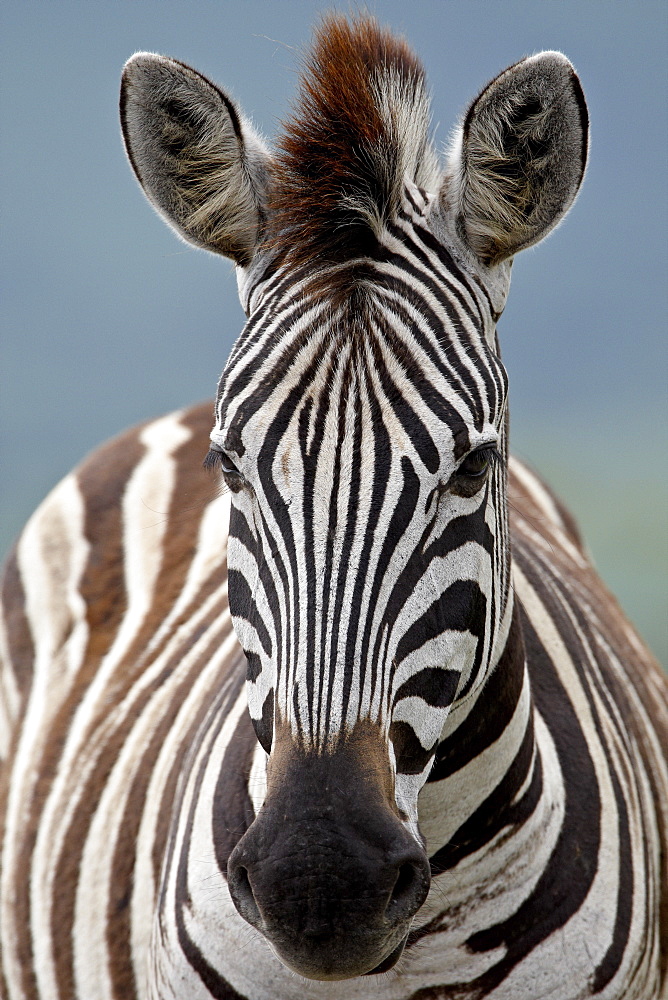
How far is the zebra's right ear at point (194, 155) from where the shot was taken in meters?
2.68

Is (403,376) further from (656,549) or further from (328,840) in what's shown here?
(656,549)

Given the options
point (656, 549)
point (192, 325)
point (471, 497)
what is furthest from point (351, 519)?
point (192, 325)

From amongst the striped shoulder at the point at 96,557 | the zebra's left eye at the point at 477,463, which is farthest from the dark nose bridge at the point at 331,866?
the striped shoulder at the point at 96,557

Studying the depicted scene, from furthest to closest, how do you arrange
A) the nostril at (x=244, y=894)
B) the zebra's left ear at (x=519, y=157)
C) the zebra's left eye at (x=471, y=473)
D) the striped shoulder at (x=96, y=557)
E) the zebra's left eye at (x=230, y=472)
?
the striped shoulder at (x=96, y=557) → the zebra's left ear at (x=519, y=157) → the zebra's left eye at (x=230, y=472) → the zebra's left eye at (x=471, y=473) → the nostril at (x=244, y=894)

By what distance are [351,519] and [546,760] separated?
1.25m

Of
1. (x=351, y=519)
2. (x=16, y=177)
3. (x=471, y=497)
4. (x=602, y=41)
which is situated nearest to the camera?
(x=351, y=519)

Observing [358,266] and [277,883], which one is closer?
[277,883]

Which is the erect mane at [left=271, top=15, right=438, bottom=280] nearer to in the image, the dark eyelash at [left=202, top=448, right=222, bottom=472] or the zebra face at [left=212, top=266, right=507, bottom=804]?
the zebra face at [left=212, top=266, right=507, bottom=804]

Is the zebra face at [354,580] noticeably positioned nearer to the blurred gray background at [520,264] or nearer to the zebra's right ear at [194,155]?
the zebra's right ear at [194,155]

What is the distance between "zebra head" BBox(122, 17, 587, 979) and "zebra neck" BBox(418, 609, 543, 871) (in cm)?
8

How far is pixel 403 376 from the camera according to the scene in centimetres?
228

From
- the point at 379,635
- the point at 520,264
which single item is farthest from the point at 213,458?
the point at 520,264

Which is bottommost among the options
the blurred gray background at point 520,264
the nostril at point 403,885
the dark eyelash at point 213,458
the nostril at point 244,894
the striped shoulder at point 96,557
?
the nostril at point 403,885

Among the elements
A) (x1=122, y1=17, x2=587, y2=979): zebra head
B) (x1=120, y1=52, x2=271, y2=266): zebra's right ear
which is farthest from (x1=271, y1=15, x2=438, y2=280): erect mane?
(x1=120, y1=52, x2=271, y2=266): zebra's right ear
